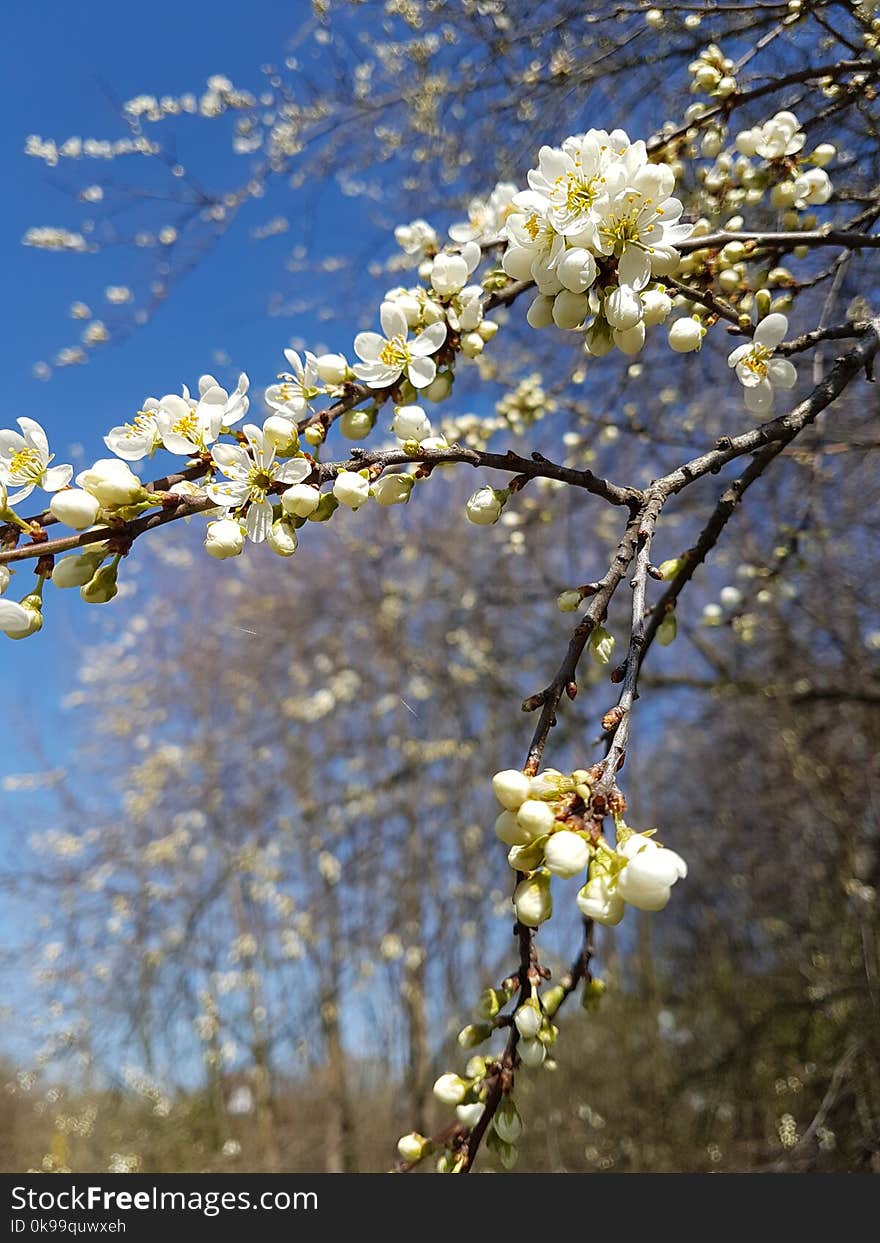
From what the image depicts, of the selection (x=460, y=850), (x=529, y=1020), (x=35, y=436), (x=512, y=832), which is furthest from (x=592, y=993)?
(x=460, y=850)

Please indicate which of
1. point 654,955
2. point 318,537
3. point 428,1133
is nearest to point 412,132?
point 318,537

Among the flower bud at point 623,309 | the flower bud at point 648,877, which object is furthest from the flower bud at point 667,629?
the flower bud at point 648,877

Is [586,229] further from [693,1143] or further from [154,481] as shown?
[693,1143]

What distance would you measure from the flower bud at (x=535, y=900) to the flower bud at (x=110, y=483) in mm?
570

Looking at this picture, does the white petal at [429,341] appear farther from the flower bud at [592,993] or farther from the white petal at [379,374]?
the flower bud at [592,993]

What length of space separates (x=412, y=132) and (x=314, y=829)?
4.22 metres

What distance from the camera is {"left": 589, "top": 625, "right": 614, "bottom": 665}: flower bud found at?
1.00 m

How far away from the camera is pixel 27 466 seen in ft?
3.22

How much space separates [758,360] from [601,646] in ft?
1.74

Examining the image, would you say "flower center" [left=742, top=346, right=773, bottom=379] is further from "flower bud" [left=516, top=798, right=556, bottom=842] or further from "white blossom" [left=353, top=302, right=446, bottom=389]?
"flower bud" [left=516, top=798, right=556, bottom=842]

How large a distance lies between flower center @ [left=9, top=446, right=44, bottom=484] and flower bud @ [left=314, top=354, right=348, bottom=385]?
0.40 meters

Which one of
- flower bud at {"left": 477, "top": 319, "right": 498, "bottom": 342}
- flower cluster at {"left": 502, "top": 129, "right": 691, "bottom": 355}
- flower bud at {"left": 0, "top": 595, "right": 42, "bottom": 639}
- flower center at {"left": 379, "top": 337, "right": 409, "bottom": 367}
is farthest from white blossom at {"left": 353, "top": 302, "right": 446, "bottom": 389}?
flower bud at {"left": 0, "top": 595, "right": 42, "bottom": 639}

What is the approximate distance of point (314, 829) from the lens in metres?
5.73

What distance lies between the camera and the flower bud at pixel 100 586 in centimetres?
92
